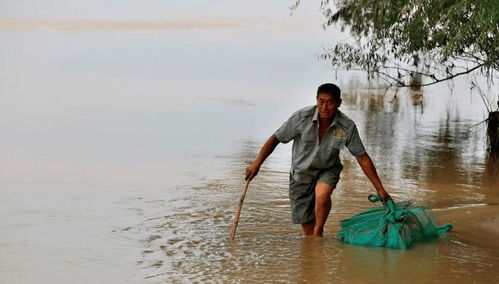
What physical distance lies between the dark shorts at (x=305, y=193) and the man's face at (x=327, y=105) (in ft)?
1.77

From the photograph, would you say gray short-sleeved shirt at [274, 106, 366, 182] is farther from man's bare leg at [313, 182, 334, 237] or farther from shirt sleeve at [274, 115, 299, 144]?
man's bare leg at [313, 182, 334, 237]

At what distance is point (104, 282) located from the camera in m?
7.41

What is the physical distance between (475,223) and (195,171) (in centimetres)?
426

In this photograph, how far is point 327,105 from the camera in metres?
8.00

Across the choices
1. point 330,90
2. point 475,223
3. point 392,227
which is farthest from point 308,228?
point 475,223

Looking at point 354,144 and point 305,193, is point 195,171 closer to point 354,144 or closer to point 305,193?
point 305,193

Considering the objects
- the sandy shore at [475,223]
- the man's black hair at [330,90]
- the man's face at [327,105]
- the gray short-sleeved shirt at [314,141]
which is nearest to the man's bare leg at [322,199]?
the gray short-sleeved shirt at [314,141]

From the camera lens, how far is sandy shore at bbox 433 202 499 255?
28.7 feet

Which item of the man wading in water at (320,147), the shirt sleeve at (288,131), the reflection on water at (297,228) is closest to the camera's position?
the reflection on water at (297,228)

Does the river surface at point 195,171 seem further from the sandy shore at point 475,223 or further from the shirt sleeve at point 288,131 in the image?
the shirt sleeve at point 288,131

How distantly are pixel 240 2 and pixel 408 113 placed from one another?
34.3 meters

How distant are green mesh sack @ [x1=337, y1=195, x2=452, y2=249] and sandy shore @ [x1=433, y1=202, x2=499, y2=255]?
287 mm

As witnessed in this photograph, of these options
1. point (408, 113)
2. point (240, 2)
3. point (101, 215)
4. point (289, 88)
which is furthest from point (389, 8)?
point (240, 2)

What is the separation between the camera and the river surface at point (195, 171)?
7898mm
